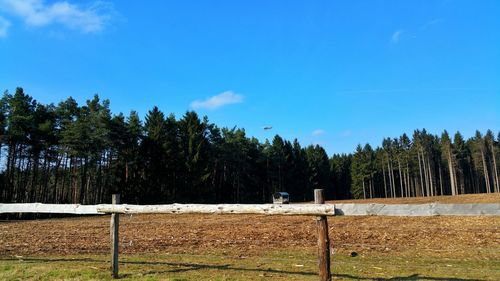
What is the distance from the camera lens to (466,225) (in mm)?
17078

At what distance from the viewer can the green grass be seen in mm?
8258

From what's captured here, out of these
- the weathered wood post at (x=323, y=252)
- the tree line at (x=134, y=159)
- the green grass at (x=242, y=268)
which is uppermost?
the tree line at (x=134, y=159)

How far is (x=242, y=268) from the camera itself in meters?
9.22

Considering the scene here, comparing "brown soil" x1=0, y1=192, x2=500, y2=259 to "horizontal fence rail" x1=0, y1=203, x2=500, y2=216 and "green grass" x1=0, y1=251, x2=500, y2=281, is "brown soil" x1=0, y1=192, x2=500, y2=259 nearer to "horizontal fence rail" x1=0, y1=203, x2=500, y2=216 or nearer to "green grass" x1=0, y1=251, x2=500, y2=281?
"green grass" x1=0, y1=251, x2=500, y2=281

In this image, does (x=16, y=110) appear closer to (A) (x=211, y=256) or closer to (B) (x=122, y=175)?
(B) (x=122, y=175)

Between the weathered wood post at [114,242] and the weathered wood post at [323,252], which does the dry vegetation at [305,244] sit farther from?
the weathered wood post at [323,252]

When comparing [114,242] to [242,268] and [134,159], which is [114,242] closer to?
[242,268]

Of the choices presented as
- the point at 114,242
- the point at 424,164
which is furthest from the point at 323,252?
the point at 424,164

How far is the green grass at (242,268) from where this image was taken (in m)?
8.26

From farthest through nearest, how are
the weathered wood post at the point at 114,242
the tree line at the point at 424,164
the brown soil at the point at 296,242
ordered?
the tree line at the point at 424,164 < the brown soil at the point at 296,242 < the weathered wood post at the point at 114,242

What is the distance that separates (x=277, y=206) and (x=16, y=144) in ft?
180

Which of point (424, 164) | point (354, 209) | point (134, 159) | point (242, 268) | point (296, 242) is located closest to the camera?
point (354, 209)

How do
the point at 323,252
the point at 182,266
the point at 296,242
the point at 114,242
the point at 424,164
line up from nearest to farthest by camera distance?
the point at 323,252 < the point at 114,242 < the point at 182,266 < the point at 296,242 < the point at 424,164

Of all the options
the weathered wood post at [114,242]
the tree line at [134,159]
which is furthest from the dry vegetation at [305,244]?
the tree line at [134,159]
